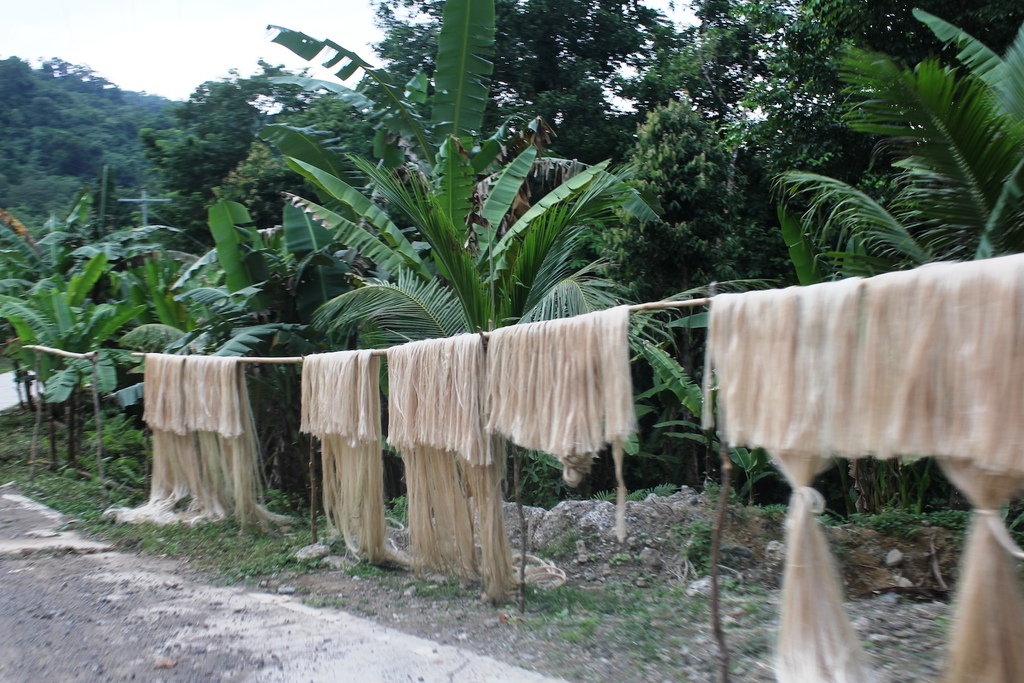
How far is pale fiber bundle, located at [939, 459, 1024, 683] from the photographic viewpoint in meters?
2.47

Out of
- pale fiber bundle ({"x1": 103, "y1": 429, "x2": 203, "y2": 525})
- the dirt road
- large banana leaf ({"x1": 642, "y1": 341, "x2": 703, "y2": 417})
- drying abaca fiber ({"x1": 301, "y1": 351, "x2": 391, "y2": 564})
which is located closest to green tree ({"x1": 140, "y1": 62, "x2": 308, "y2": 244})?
pale fiber bundle ({"x1": 103, "y1": 429, "x2": 203, "y2": 525})

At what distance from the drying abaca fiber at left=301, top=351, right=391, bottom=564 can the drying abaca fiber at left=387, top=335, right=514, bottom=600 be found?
472mm

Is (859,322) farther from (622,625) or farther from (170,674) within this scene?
(170,674)

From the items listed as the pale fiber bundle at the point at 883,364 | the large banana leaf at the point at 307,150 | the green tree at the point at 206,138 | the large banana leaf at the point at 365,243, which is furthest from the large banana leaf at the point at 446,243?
the green tree at the point at 206,138

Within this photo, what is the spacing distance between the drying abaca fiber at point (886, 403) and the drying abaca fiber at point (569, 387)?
60cm

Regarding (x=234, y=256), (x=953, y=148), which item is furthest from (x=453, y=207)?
(x=953, y=148)

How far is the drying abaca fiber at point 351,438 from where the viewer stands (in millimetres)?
5840

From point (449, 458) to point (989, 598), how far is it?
336 centimetres

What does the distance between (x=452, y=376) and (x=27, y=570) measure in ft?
12.8

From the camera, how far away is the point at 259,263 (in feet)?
29.3

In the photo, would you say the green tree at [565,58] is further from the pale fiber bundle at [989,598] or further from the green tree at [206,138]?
the pale fiber bundle at [989,598]

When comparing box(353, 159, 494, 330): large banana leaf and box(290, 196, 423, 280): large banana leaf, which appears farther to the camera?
box(290, 196, 423, 280): large banana leaf

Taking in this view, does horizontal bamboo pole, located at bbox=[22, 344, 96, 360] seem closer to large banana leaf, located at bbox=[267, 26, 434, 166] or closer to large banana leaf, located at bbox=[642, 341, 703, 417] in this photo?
large banana leaf, located at bbox=[267, 26, 434, 166]

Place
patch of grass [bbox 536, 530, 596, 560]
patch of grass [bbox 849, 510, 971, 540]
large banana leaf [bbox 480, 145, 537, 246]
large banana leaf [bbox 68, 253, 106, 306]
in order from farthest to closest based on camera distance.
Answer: large banana leaf [bbox 68, 253, 106, 306] → large banana leaf [bbox 480, 145, 537, 246] → patch of grass [bbox 536, 530, 596, 560] → patch of grass [bbox 849, 510, 971, 540]
